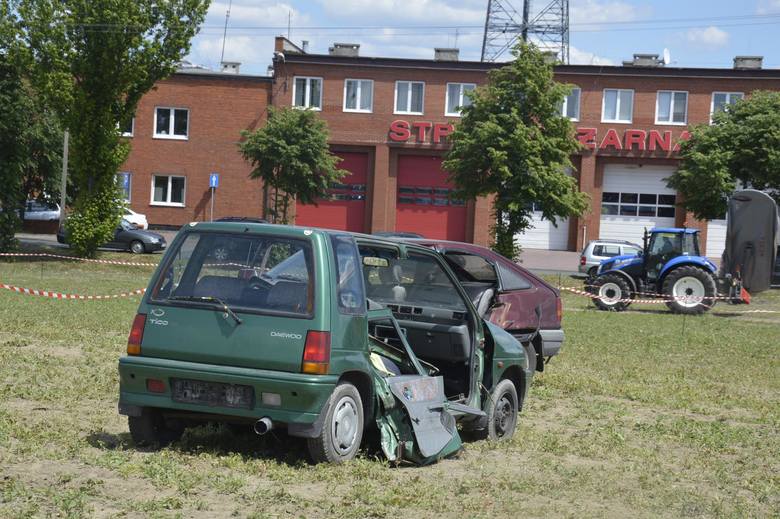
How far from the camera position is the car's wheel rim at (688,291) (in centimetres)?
2680

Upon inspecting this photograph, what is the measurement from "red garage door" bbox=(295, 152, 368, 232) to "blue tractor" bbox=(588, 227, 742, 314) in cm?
2667

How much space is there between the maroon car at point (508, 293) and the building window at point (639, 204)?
40.6 metres

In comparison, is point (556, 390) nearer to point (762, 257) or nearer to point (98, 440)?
point (98, 440)

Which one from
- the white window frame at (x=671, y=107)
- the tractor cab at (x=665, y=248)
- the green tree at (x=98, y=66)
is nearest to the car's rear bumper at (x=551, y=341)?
the tractor cab at (x=665, y=248)

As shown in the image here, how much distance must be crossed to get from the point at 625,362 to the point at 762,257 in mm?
12326

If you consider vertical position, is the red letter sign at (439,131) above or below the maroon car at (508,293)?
above

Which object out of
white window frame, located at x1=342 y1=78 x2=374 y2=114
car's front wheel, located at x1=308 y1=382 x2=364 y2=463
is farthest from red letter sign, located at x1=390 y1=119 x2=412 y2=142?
car's front wheel, located at x1=308 y1=382 x2=364 y2=463

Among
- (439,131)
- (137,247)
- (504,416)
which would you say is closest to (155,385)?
(504,416)

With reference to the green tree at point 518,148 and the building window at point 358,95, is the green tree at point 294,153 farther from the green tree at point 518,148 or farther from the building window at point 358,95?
the building window at point 358,95

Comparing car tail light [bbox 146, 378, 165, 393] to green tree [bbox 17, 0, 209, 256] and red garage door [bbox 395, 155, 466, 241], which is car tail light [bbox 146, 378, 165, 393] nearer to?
green tree [bbox 17, 0, 209, 256]

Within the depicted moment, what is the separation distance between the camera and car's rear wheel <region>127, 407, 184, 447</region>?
25.5ft

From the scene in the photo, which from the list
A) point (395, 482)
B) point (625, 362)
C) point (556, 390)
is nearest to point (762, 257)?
point (625, 362)

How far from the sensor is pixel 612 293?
28000 millimetres

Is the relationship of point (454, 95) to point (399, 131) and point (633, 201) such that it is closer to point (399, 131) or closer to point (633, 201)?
point (399, 131)
